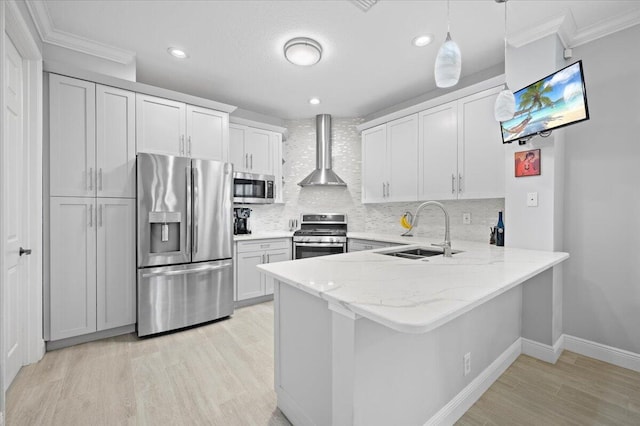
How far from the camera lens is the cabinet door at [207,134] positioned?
316 centimetres

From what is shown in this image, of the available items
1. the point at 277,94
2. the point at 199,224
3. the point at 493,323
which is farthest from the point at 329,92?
the point at 493,323

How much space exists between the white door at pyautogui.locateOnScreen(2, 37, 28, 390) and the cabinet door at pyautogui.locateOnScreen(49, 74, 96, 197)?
26 cm

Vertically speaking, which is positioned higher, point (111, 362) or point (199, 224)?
point (199, 224)

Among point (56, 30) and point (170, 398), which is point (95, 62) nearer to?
point (56, 30)

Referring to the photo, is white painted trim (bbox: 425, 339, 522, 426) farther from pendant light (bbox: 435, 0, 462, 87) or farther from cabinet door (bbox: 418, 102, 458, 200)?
pendant light (bbox: 435, 0, 462, 87)

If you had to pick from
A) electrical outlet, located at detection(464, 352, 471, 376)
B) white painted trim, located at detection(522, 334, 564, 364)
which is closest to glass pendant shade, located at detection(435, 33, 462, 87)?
electrical outlet, located at detection(464, 352, 471, 376)

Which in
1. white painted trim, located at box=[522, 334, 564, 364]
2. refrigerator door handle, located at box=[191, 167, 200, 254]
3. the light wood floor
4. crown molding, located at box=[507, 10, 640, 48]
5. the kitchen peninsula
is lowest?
the light wood floor

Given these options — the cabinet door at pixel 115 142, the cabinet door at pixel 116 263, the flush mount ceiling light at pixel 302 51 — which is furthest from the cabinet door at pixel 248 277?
the flush mount ceiling light at pixel 302 51

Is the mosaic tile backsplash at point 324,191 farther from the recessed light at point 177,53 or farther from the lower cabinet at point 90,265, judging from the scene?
the recessed light at point 177,53

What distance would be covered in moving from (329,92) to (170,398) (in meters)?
3.40

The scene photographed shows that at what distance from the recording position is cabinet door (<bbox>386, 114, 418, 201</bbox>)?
11.3 ft

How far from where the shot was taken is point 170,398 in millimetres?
1813

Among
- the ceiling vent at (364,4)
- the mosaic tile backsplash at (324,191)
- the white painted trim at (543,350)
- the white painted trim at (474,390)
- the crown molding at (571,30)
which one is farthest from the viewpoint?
the mosaic tile backsplash at (324,191)

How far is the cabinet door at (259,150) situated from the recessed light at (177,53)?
1307mm
